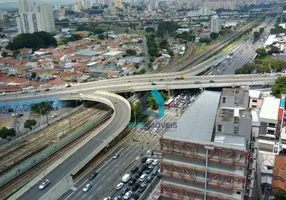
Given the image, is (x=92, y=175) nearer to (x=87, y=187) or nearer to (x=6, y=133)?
(x=87, y=187)

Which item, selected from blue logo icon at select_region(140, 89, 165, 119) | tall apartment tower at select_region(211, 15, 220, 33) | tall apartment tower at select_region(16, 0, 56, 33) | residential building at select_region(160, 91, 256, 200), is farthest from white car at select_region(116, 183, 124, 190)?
tall apartment tower at select_region(16, 0, 56, 33)

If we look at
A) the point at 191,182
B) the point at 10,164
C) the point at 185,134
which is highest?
the point at 185,134

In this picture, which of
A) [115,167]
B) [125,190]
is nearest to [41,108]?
[115,167]

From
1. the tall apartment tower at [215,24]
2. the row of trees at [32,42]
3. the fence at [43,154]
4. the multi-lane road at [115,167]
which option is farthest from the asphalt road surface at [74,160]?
the tall apartment tower at [215,24]

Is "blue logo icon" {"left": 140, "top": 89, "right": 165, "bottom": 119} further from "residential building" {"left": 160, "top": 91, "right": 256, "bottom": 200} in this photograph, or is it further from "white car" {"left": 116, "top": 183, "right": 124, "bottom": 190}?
"residential building" {"left": 160, "top": 91, "right": 256, "bottom": 200}

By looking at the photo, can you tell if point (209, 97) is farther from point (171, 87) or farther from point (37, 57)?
point (37, 57)

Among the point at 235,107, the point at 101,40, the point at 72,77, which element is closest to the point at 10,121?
the point at 72,77

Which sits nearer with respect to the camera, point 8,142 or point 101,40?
point 8,142
